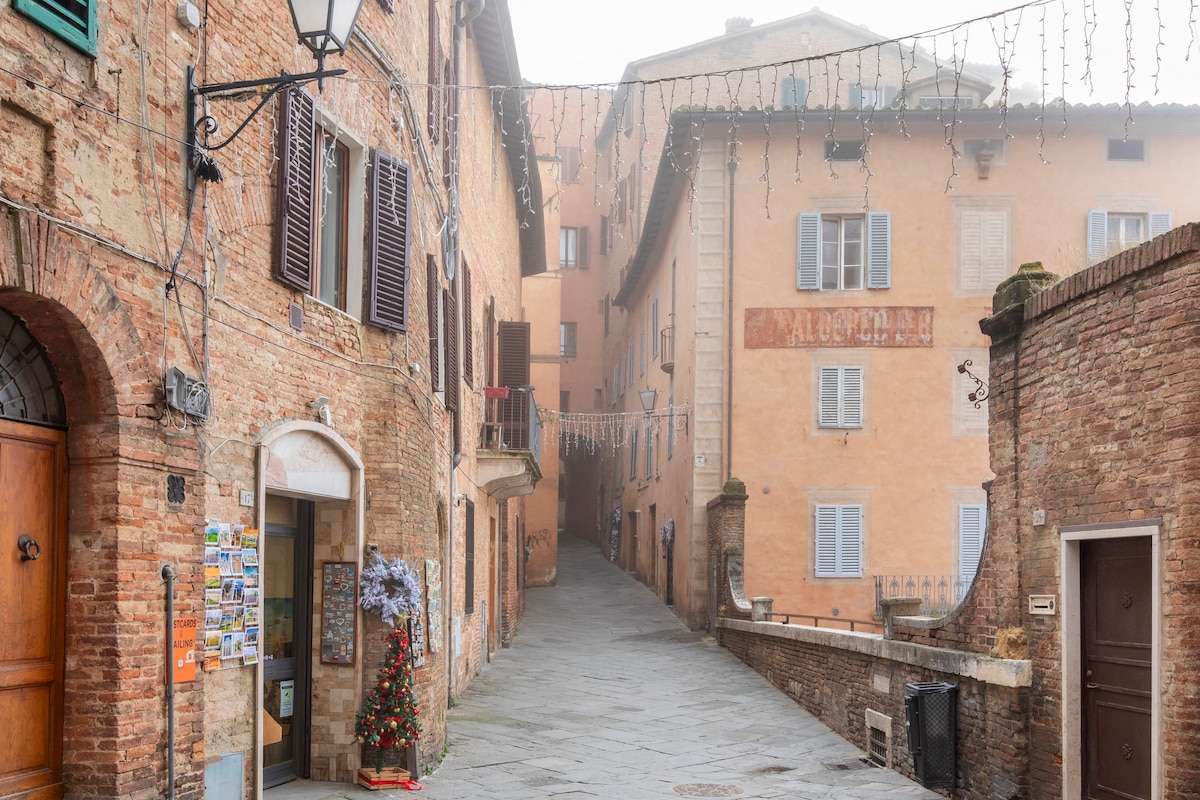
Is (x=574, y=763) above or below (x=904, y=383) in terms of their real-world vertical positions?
below

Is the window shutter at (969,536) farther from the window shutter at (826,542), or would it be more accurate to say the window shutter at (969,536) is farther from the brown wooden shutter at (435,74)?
the brown wooden shutter at (435,74)

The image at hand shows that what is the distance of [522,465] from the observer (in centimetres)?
1844

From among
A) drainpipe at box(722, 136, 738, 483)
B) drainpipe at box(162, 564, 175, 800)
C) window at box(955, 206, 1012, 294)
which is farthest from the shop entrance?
window at box(955, 206, 1012, 294)

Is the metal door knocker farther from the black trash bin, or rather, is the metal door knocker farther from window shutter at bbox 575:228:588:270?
window shutter at bbox 575:228:588:270

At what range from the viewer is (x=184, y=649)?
6719mm

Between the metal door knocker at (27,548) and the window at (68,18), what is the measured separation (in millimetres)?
2404

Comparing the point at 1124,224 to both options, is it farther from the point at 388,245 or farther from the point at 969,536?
the point at 388,245

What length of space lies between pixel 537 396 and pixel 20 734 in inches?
1122

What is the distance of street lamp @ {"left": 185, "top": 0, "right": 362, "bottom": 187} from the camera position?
267 inches

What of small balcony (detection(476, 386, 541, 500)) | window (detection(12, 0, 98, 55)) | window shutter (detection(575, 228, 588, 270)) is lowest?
small balcony (detection(476, 386, 541, 500))

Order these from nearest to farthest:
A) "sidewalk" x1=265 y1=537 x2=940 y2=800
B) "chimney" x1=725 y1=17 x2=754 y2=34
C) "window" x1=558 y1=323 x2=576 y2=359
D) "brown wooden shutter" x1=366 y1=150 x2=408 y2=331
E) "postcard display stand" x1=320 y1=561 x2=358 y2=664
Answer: "postcard display stand" x1=320 y1=561 x2=358 y2=664, "brown wooden shutter" x1=366 y1=150 x2=408 y2=331, "sidewalk" x1=265 y1=537 x2=940 y2=800, "chimney" x1=725 y1=17 x2=754 y2=34, "window" x1=558 y1=323 x2=576 y2=359

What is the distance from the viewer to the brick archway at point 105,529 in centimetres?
601

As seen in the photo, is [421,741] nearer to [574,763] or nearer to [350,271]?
[574,763]

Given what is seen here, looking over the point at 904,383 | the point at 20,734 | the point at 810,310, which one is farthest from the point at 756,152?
the point at 20,734
